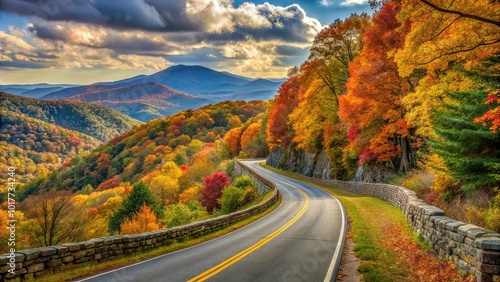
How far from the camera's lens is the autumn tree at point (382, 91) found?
2366 centimetres

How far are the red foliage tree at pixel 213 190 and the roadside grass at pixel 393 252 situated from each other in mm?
25245

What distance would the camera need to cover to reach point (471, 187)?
11.7m

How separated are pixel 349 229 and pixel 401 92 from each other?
12340mm

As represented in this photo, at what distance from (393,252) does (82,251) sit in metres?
10.1

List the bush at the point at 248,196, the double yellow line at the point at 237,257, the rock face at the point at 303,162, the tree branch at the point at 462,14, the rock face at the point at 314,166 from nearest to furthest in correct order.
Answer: the double yellow line at the point at 237,257 < the tree branch at the point at 462,14 < the rock face at the point at 314,166 < the bush at the point at 248,196 < the rock face at the point at 303,162

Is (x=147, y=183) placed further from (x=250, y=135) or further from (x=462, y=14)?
(x=462, y=14)

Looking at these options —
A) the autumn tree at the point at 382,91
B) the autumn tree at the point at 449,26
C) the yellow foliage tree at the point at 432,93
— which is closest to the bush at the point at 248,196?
the autumn tree at the point at 382,91

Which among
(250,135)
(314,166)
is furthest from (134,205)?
(250,135)

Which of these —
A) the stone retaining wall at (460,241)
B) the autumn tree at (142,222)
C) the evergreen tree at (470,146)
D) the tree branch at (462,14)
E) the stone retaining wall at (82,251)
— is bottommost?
the autumn tree at (142,222)

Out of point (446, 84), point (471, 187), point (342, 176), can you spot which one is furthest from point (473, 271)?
point (342, 176)

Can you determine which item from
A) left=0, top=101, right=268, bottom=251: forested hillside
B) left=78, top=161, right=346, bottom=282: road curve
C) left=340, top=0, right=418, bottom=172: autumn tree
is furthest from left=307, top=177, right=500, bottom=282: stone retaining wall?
left=0, top=101, right=268, bottom=251: forested hillside

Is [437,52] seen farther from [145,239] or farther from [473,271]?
[145,239]

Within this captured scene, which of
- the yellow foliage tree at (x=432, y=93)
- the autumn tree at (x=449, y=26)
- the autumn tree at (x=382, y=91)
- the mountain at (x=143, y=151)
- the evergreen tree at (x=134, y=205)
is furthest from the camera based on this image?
the mountain at (x=143, y=151)

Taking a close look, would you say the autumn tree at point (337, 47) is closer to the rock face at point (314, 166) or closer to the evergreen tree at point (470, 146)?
the rock face at point (314, 166)
